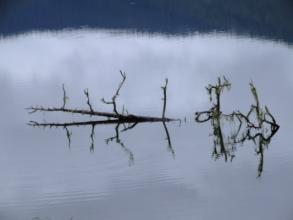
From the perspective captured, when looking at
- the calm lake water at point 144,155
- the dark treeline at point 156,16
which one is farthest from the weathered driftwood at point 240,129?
the dark treeline at point 156,16

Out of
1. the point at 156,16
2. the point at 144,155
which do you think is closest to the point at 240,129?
the point at 144,155

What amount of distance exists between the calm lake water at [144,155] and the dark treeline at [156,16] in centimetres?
1873

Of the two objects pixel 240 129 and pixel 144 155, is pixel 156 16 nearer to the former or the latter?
pixel 240 129

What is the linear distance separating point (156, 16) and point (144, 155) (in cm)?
6389

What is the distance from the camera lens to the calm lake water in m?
11.9

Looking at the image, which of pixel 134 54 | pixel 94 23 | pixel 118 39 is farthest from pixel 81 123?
pixel 94 23

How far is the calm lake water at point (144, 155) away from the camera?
1191 cm

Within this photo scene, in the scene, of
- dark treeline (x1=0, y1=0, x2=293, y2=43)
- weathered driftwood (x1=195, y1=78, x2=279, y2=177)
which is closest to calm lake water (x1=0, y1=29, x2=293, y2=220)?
weathered driftwood (x1=195, y1=78, x2=279, y2=177)

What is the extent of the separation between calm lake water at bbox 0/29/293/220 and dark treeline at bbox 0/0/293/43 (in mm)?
18730

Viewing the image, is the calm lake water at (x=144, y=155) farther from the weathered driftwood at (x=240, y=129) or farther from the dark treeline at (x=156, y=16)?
the dark treeline at (x=156, y=16)

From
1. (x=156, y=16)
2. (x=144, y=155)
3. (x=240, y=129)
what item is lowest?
(x=144, y=155)

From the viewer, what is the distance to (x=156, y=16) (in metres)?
78.2

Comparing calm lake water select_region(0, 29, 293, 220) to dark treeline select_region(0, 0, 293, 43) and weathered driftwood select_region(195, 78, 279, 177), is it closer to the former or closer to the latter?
weathered driftwood select_region(195, 78, 279, 177)

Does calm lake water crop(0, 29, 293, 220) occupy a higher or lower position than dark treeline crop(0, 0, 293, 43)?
lower
